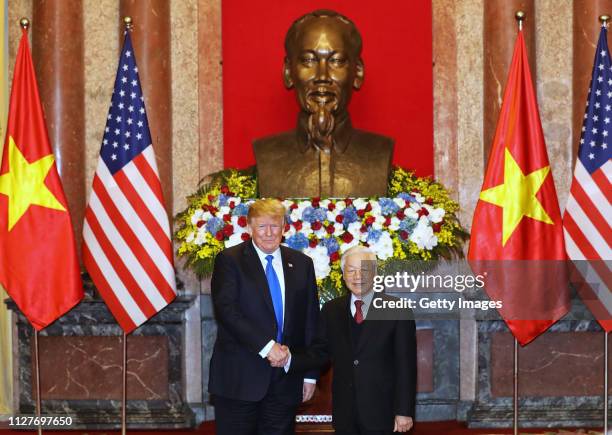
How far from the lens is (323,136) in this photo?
7.05 m

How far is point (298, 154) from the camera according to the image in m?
7.13

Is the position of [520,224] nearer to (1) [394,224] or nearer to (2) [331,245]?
(1) [394,224]

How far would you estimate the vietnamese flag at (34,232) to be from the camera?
603 centimetres

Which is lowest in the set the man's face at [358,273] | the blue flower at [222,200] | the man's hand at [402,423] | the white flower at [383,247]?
the man's hand at [402,423]

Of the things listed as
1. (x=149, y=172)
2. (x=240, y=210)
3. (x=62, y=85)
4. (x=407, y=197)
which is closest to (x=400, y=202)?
(x=407, y=197)

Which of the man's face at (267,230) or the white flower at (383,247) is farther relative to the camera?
the white flower at (383,247)

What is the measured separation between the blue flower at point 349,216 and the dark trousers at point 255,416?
180 centimetres

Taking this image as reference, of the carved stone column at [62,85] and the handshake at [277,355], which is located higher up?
the carved stone column at [62,85]

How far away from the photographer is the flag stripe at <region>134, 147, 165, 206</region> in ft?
20.4

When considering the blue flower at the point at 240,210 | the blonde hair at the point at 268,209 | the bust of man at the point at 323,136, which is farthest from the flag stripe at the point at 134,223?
the blonde hair at the point at 268,209

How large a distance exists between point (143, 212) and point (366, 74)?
8.84 ft

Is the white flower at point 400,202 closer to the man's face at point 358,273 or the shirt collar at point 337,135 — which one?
the shirt collar at point 337,135

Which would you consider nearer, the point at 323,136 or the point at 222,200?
the point at 222,200

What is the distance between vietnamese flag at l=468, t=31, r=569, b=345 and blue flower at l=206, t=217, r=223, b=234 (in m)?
1.67
